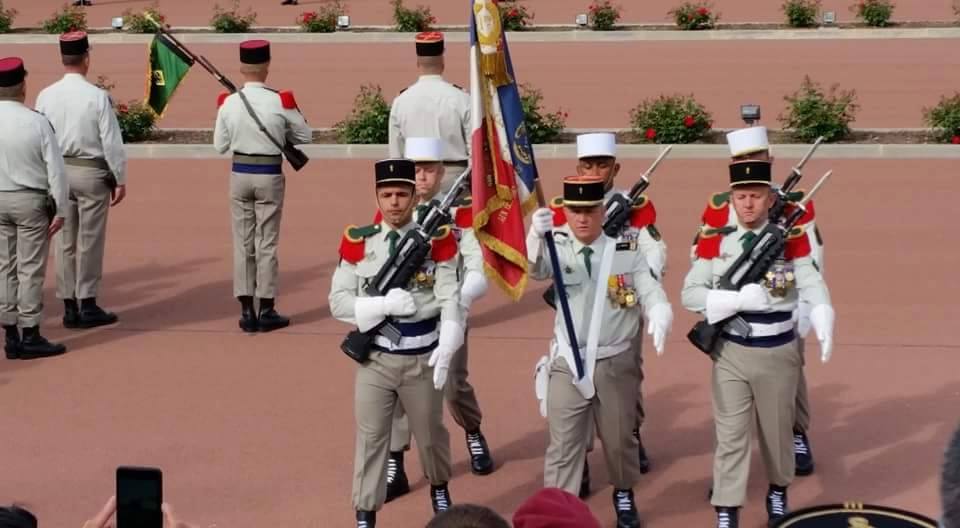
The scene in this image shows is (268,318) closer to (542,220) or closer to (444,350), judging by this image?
(444,350)

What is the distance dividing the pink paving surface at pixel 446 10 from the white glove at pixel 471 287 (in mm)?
16564

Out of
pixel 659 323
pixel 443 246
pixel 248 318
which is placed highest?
pixel 443 246

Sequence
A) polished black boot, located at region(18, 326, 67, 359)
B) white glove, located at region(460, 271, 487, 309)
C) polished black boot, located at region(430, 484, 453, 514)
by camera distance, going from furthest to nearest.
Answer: polished black boot, located at region(18, 326, 67, 359)
polished black boot, located at region(430, 484, 453, 514)
white glove, located at region(460, 271, 487, 309)

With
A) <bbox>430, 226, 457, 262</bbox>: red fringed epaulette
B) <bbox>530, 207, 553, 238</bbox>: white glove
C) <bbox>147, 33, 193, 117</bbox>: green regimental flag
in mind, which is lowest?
<bbox>430, 226, 457, 262</bbox>: red fringed epaulette

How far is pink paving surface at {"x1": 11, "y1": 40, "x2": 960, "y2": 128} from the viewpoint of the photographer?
17.4 m

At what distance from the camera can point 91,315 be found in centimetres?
1041

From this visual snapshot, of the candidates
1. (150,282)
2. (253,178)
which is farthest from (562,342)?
(150,282)

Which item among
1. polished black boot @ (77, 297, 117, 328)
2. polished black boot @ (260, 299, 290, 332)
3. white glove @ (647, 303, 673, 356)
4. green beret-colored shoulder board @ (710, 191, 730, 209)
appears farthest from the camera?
polished black boot @ (77, 297, 117, 328)

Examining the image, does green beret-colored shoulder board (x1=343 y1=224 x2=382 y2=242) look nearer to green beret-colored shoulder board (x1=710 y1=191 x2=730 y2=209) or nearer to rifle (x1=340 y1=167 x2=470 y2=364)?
rifle (x1=340 y1=167 x2=470 y2=364)

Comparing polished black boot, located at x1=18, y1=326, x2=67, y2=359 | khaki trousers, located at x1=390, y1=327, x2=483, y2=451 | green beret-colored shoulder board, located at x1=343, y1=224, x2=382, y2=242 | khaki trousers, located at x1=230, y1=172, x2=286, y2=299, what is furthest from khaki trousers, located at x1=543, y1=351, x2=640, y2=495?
polished black boot, located at x1=18, y1=326, x2=67, y2=359

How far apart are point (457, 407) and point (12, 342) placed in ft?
11.7

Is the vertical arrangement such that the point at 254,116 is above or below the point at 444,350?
above

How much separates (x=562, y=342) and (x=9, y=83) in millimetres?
4596

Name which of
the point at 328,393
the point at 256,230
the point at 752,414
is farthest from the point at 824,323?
the point at 256,230
